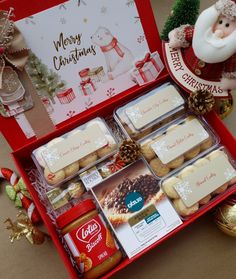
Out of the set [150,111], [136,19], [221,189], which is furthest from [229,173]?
[136,19]

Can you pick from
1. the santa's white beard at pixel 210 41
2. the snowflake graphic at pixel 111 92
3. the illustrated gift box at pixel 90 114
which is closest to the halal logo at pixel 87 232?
the illustrated gift box at pixel 90 114

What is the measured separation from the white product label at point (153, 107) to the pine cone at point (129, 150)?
0.08m

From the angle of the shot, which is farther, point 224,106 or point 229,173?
point 224,106

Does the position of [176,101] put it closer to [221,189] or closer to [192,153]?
[192,153]

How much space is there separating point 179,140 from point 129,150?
0.15 m

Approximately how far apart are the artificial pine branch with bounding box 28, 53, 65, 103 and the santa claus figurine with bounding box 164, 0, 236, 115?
0.30 m

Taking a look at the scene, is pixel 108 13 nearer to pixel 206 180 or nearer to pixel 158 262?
pixel 206 180

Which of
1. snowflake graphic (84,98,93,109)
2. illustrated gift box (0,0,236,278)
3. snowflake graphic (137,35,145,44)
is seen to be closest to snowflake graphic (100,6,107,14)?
illustrated gift box (0,0,236,278)

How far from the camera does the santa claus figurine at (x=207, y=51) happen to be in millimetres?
791

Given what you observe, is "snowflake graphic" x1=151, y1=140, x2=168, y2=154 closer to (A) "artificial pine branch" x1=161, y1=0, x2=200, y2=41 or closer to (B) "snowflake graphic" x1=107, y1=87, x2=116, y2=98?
(B) "snowflake graphic" x1=107, y1=87, x2=116, y2=98

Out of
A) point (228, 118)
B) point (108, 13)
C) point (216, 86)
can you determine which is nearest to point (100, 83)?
point (108, 13)

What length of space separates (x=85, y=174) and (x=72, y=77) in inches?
10.3

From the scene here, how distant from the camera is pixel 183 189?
2.90ft

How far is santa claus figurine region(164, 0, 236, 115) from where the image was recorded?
791mm
